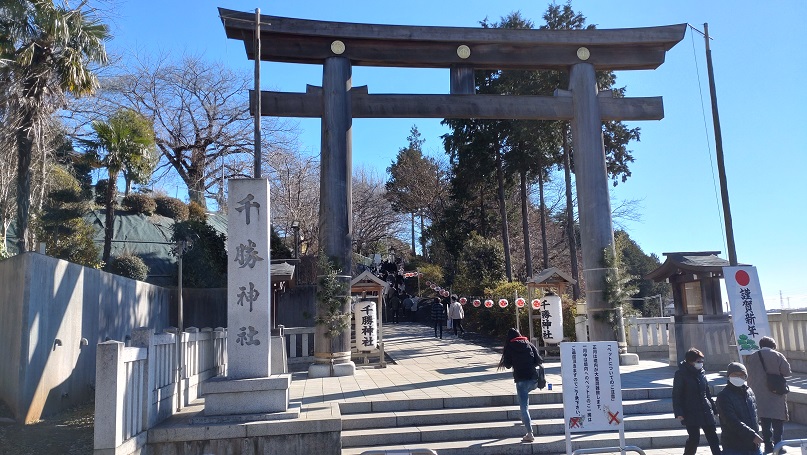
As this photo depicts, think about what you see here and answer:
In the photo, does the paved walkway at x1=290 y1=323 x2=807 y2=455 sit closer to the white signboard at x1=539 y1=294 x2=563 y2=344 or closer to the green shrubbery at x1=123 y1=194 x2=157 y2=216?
the white signboard at x1=539 y1=294 x2=563 y2=344

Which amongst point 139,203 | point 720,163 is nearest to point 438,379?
point 720,163

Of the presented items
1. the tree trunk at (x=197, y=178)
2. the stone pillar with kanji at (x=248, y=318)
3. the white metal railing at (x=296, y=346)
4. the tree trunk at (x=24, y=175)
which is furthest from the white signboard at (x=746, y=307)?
the tree trunk at (x=197, y=178)

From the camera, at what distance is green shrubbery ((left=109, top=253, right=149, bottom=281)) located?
21.0 m

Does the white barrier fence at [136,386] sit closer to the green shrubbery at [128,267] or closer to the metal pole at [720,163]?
the green shrubbery at [128,267]

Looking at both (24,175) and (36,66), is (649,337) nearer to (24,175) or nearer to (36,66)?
(24,175)

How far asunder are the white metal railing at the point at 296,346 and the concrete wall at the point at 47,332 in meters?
6.07

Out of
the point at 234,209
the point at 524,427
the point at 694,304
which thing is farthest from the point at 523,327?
the point at 234,209

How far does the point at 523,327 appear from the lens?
21.2 metres

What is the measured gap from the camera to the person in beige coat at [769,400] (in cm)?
782

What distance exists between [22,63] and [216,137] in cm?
1801

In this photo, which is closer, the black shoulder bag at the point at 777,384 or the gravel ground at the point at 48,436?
the black shoulder bag at the point at 777,384

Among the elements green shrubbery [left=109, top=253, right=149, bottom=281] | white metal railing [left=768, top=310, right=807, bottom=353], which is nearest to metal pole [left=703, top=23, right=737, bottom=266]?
white metal railing [left=768, top=310, right=807, bottom=353]

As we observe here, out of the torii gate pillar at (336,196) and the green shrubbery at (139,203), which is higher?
the green shrubbery at (139,203)

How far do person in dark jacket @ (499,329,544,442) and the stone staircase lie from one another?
0.41m
